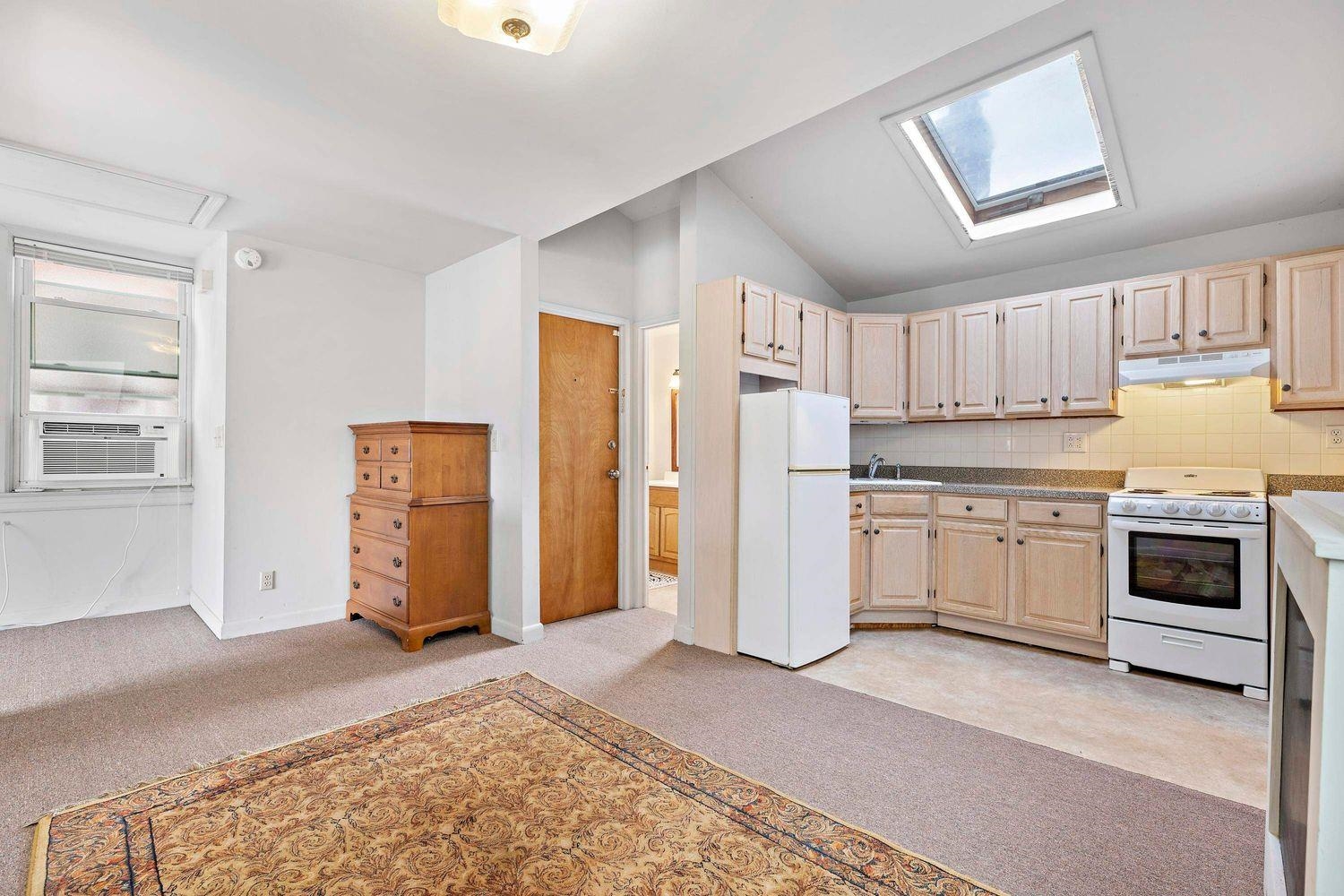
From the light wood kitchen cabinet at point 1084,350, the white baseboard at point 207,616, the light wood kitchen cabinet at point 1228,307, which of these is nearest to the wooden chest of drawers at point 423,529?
the white baseboard at point 207,616

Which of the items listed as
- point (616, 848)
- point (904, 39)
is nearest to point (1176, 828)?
point (616, 848)

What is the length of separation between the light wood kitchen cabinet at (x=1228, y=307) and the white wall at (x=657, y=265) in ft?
9.52

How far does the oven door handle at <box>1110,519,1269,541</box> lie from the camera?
293 centimetres

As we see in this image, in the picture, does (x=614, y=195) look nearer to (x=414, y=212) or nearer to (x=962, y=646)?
(x=414, y=212)

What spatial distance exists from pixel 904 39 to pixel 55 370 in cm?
488

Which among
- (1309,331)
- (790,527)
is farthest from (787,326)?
(1309,331)

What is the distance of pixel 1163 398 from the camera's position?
363 centimetres

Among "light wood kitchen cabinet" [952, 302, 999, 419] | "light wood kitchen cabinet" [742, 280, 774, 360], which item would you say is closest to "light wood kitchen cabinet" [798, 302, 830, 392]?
"light wood kitchen cabinet" [742, 280, 774, 360]

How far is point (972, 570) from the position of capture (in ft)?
12.5

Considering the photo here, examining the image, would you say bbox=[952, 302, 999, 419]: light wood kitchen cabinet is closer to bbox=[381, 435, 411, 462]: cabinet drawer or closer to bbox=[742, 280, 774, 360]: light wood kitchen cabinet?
bbox=[742, 280, 774, 360]: light wood kitchen cabinet

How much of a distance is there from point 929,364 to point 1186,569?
1.80 m

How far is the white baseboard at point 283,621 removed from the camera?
3623 millimetres

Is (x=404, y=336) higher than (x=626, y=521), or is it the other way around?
(x=404, y=336)

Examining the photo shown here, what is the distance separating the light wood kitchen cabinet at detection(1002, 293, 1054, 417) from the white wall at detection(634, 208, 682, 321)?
2.13 m
